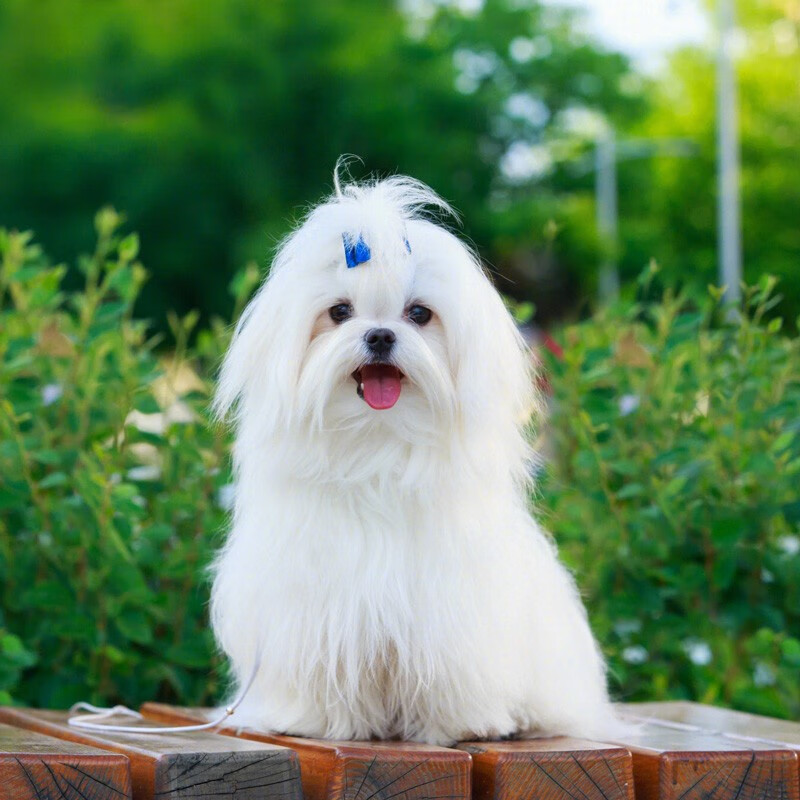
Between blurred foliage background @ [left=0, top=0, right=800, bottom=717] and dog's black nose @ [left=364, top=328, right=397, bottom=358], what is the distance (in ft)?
1.79

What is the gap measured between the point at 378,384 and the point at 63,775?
3.26 feet

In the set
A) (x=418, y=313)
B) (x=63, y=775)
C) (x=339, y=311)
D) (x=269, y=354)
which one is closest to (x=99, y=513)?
(x=269, y=354)

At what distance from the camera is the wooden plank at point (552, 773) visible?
271 centimetres

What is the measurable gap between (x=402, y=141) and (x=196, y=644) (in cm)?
2232

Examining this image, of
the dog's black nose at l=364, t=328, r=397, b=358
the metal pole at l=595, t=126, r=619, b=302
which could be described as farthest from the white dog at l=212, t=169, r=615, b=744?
the metal pole at l=595, t=126, r=619, b=302

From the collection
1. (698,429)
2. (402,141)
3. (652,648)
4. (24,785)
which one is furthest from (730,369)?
(402,141)

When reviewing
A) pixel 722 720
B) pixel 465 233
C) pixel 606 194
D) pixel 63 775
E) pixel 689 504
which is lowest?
pixel 63 775

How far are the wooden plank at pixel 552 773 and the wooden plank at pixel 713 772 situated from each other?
9 centimetres

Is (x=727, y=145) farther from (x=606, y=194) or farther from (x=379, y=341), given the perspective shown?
(x=379, y=341)

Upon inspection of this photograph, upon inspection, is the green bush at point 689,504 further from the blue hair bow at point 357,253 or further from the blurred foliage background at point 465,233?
the blue hair bow at point 357,253

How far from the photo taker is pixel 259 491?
120 inches

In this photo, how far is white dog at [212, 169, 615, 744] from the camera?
2.90 metres

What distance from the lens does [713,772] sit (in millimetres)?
2840

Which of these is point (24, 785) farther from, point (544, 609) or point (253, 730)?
point (544, 609)
